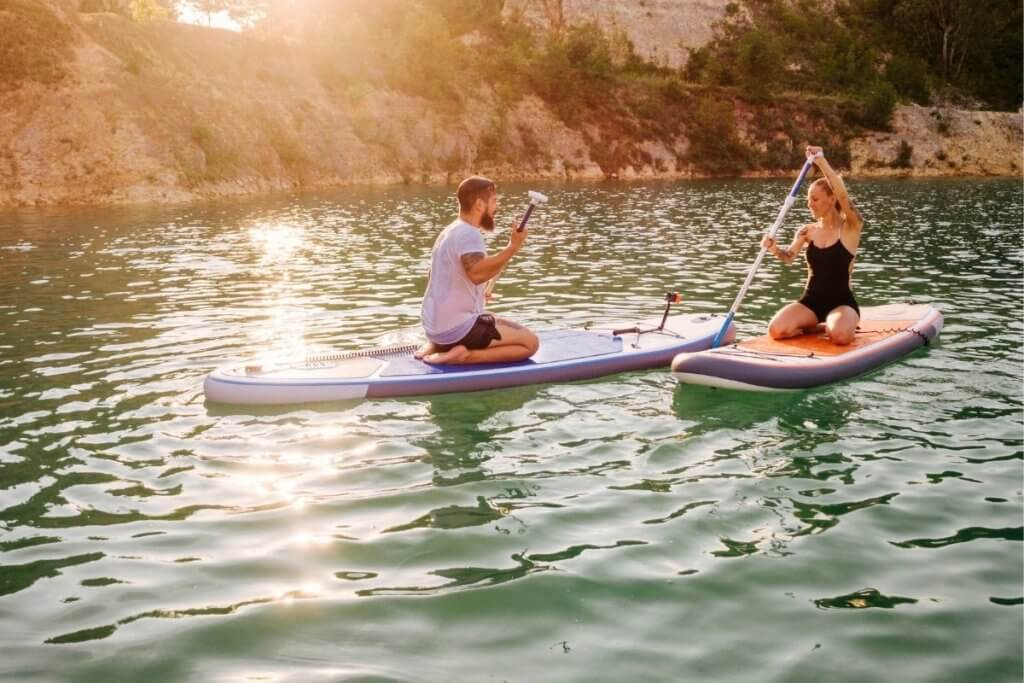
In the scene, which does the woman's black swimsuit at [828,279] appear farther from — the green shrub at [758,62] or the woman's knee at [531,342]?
the green shrub at [758,62]

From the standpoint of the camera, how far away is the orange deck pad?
9.48 m

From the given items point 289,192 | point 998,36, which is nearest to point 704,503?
point 289,192

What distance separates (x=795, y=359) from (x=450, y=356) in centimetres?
362

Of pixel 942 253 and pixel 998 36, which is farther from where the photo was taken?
pixel 998 36

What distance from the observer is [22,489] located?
260 inches

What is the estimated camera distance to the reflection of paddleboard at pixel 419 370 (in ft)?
28.4

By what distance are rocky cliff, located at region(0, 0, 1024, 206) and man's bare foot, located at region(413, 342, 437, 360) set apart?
32390 millimetres

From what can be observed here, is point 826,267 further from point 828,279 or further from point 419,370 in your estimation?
point 419,370

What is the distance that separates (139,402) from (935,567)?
7407mm

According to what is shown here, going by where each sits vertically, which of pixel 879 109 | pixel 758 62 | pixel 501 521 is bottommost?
pixel 501 521

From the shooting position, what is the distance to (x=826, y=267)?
10.2 metres

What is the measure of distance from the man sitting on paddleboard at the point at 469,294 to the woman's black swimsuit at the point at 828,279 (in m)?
3.41

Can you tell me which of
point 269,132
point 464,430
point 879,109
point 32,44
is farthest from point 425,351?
point 879,109

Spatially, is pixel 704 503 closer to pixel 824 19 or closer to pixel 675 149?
pixel 675 149
